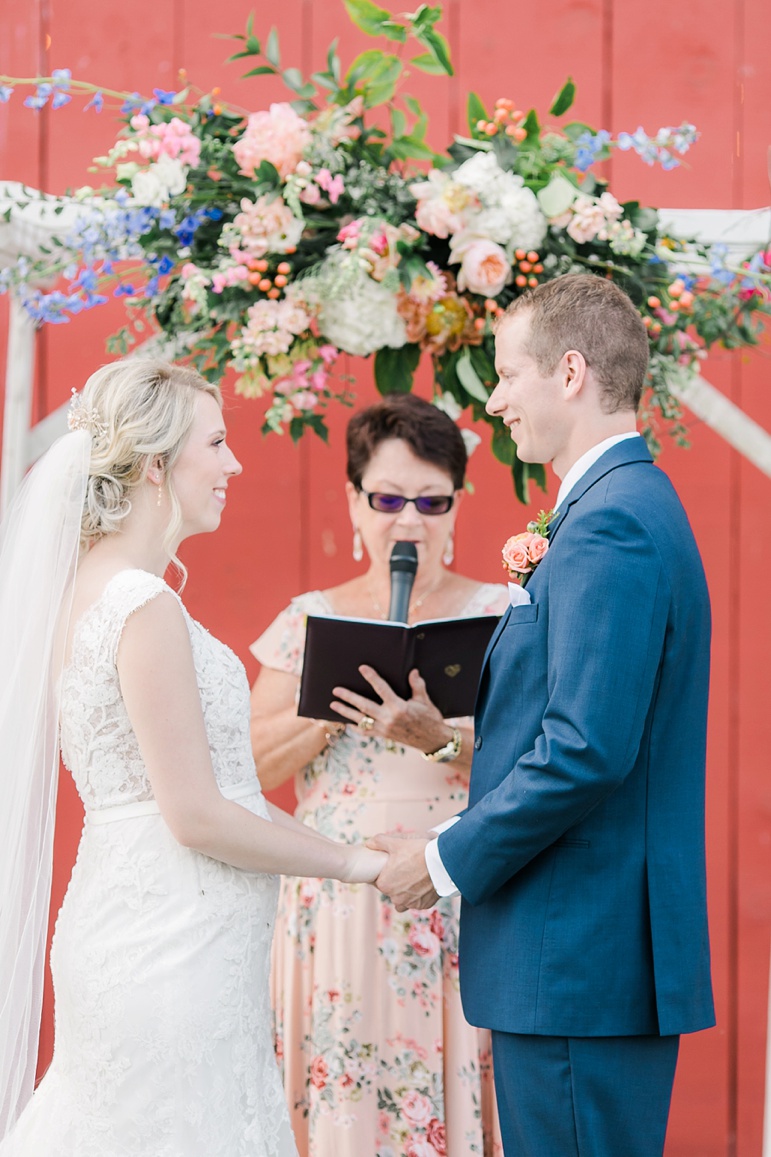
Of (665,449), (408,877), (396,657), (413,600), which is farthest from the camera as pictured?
(665,449)

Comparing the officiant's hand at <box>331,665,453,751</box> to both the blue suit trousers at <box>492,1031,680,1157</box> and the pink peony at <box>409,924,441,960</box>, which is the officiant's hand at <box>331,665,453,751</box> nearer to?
the pink peony at <box>409,924,441,960</box>

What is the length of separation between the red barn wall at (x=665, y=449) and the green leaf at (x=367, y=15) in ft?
2.57

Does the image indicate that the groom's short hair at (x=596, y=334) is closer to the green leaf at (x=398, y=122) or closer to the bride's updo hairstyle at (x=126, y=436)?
the bride's updo hairstyle at (x=126, y=436)

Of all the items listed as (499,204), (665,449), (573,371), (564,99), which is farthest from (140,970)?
(665,449)

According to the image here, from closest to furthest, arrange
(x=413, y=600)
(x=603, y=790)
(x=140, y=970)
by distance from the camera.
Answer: (x=603, y=790) → (x=140, y=970) → (x=413, y=600)

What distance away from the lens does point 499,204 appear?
2.24 m

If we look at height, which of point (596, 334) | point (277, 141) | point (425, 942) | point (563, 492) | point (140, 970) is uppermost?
point (277, 141)

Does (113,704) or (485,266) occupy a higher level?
(485,266)

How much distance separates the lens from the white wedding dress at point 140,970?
1761mm

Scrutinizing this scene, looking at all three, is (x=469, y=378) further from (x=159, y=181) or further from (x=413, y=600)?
(x=159, y=181)

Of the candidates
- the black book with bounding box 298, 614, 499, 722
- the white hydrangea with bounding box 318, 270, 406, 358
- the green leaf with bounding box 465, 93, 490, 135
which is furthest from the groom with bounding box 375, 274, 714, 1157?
the green leaf with bounding box 465, 93, 490, 135

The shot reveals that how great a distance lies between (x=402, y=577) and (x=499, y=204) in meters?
0.70

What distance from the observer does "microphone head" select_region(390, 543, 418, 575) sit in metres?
2.36

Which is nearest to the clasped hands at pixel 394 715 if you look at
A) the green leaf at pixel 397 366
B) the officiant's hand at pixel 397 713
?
the officiant's hand at pixel 397 713
